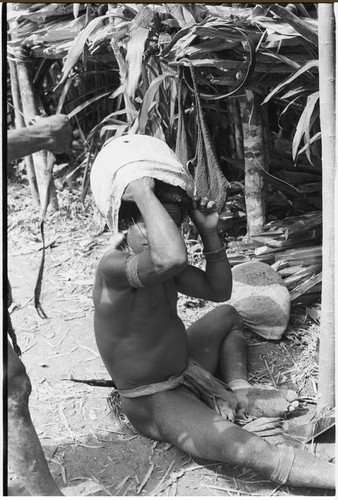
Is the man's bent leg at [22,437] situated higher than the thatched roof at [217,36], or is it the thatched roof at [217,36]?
the thatched roof at [217,36]

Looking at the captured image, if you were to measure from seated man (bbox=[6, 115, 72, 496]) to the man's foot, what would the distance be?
0.77m

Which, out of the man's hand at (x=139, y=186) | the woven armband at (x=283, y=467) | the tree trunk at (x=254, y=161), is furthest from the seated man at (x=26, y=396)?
the tree trunk at (x=254, y=161)

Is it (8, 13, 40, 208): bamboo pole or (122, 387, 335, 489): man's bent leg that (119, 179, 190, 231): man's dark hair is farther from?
(8, 13, 40, 208): bamboo pole

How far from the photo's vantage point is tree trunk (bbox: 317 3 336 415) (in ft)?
5.76

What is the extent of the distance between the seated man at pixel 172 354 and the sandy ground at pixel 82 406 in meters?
0.08

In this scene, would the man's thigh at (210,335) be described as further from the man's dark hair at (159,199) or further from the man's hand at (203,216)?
the man's dark hair at (159,199)

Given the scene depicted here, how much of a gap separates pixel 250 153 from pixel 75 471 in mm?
1721

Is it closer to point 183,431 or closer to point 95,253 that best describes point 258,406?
point 183,431

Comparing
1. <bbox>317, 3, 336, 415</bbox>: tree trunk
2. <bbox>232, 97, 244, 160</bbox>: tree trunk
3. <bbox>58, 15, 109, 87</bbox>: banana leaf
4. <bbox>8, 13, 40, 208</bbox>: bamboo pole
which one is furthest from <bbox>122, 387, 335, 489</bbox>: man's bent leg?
<bbox>8, 13, 40, 208</bbox>: bamboo pole

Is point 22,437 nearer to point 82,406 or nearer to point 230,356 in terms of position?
point 82,406

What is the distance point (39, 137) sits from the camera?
4.97ft

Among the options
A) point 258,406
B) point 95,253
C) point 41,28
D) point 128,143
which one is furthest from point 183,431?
point 41,28

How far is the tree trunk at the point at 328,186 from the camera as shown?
1757 mm

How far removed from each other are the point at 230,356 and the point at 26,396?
0.98 metres
